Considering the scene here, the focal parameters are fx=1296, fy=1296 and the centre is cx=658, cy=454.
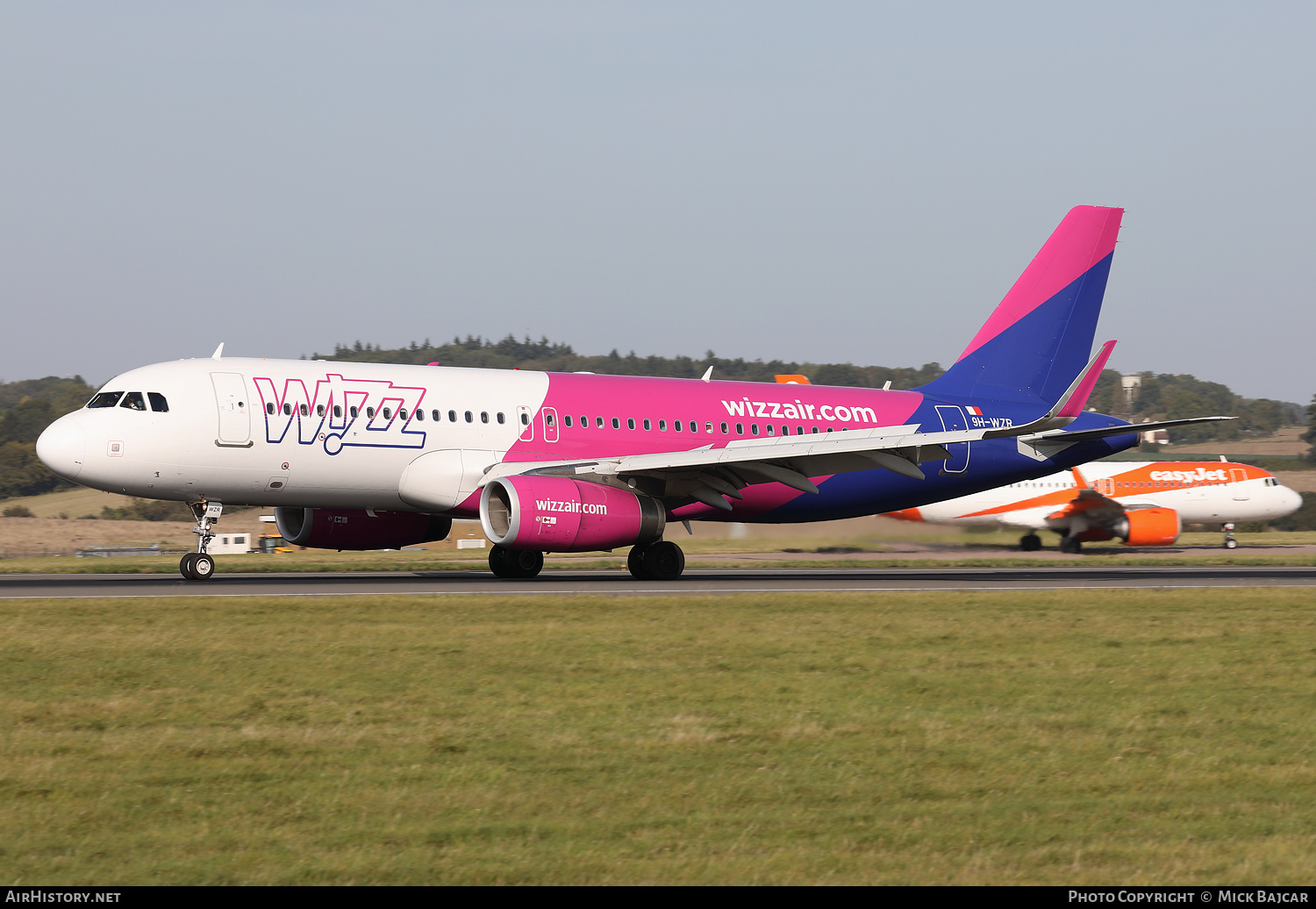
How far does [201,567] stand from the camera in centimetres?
2434

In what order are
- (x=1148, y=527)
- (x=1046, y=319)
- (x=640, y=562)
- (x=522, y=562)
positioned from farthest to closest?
1. (x=1148, y=527)
2. (x=1046, y=319)
3. (x=522, y=562)
4. (x=640, y=562)

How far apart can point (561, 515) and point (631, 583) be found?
9.05ft

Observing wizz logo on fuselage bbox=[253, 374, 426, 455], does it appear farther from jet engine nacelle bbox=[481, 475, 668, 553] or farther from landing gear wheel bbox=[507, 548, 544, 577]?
landing gear wheel bbox=[507, 548, 544, 577]

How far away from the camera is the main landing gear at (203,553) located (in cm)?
2420

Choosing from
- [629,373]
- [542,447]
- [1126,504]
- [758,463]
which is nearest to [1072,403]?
[758,463]

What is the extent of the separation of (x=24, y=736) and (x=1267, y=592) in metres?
20.7

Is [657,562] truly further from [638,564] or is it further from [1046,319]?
[1046,319]

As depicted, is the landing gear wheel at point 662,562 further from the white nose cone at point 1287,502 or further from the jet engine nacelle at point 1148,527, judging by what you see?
the white nose cone at point 1287,502

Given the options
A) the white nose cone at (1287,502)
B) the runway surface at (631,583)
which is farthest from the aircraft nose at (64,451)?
the white nose cone at (1287,502)

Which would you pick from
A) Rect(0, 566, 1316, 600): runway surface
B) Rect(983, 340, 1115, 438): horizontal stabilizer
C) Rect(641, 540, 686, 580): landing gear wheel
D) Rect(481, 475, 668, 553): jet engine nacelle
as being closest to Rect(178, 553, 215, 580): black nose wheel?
Rect(0, 566, 1316, 600): runway surface

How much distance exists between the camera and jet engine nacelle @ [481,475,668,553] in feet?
76.5

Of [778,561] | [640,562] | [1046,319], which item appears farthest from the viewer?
[778,561]

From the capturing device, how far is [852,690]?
11.6m
